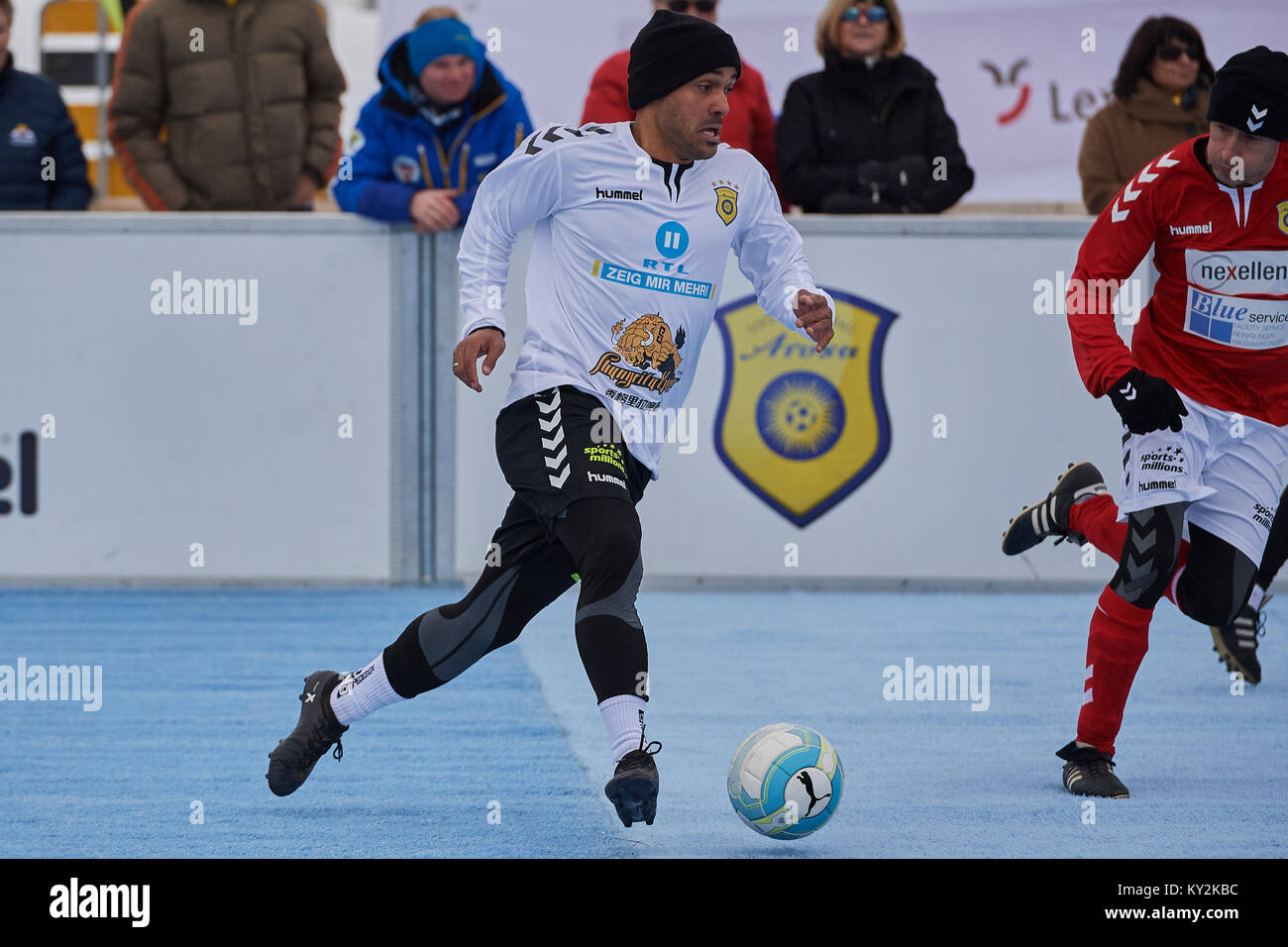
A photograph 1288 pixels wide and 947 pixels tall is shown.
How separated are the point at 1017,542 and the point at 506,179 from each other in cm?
277

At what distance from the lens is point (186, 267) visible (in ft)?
31.1

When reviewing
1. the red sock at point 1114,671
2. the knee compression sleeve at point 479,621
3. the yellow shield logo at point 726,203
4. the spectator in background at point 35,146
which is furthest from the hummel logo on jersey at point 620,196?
the spectator in background at point 35,146

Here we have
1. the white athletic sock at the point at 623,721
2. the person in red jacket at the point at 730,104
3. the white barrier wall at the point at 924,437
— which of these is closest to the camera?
the white athletic sock at the point at 623,721

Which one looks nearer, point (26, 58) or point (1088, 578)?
point (1088, 578)

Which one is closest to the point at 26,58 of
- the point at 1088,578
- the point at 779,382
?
the point at 779,382

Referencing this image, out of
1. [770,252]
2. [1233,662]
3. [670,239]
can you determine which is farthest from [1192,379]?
[1233,662]

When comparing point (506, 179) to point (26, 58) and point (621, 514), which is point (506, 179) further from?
point (26, 58)

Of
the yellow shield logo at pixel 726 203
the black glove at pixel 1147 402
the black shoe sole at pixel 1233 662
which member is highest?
the yellow shield logo at pixel 726 203

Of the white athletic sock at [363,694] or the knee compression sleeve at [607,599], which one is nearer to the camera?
the knee compression sleeve at [607,599]

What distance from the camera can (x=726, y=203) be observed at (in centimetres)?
490

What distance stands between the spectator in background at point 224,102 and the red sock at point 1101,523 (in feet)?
16.9

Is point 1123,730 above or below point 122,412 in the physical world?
below

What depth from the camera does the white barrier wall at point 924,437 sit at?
31.3 ft

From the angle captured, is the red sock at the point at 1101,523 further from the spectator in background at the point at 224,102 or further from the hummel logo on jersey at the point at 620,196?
the spectator in background at the point at 224,102
